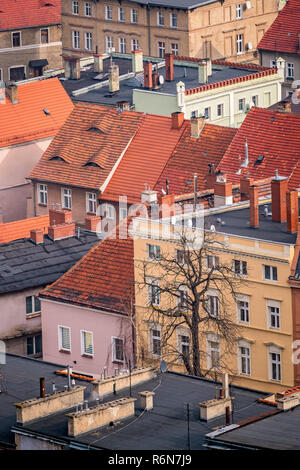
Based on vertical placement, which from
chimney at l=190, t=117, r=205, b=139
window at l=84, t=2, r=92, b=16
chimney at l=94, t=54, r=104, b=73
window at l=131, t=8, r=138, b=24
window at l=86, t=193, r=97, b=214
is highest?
window at l=84, t=2, r=92, b=16

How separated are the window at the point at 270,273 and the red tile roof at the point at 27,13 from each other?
7562cm

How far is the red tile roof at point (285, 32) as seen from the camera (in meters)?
124

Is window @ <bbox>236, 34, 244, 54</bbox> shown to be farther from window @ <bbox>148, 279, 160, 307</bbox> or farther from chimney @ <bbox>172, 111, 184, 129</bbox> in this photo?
window @ <bbox>148, 279, 160, 307</bbox>

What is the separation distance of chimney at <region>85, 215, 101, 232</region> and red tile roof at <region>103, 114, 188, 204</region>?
6.36 m

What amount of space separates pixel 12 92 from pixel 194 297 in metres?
38.5

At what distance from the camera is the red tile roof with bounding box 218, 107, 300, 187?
89750 millimetres

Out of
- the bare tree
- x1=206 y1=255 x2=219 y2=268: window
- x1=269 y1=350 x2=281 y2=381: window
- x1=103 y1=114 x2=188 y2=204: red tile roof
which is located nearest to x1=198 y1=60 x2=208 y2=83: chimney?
x1=103 y1=114 x2=188 y2=204: red tile roof

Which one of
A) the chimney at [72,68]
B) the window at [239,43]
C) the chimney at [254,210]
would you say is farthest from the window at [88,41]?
the chimney at [254,210]

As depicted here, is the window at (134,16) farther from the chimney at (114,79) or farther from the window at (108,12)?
the chimney at (114,79)

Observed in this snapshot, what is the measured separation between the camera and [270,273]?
69.4 meters

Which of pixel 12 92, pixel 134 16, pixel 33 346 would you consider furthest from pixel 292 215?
pixel 134 16

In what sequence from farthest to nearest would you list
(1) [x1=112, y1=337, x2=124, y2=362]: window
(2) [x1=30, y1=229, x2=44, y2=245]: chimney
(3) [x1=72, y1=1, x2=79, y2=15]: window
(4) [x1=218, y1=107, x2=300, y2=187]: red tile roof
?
(3) [x1=72, y1=1, x2=79, y2=15]: window
(4) [x1=218, y1=107, x2=300, y2=187]: red tile roof
(2) [x1=30, y1=229, x2=44, y2=245]: chimney
(1) [x1=112, y1=337, x2=124, y2=362]: window

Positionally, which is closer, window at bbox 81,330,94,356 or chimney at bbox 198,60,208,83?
window at bbox 81,330,94,356
